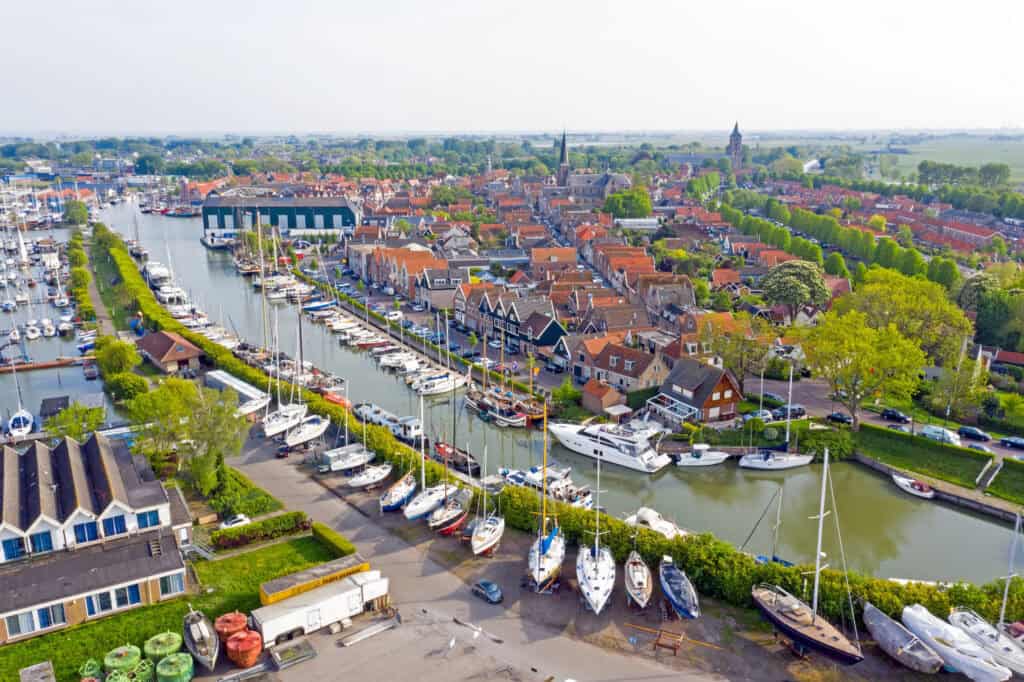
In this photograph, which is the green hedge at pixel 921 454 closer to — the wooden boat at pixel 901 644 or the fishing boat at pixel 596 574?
the wooden boat at pixel 901 644

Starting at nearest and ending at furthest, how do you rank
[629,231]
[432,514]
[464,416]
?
1. [432,514]
2. [464,416]
3. [629,231]

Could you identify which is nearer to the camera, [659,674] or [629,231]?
[659,674]

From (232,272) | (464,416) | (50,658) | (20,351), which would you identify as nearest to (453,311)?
(464,416)

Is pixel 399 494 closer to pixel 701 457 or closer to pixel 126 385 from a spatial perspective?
pixel 701 457

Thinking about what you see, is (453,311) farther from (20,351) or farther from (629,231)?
(629,231)

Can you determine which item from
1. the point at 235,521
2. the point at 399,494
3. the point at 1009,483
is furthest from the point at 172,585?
the point at 1009,483

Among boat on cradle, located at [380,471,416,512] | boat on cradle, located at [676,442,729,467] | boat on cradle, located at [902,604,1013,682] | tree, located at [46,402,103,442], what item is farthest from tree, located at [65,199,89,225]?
boat on cradle, located at [902,604,1013,682]
